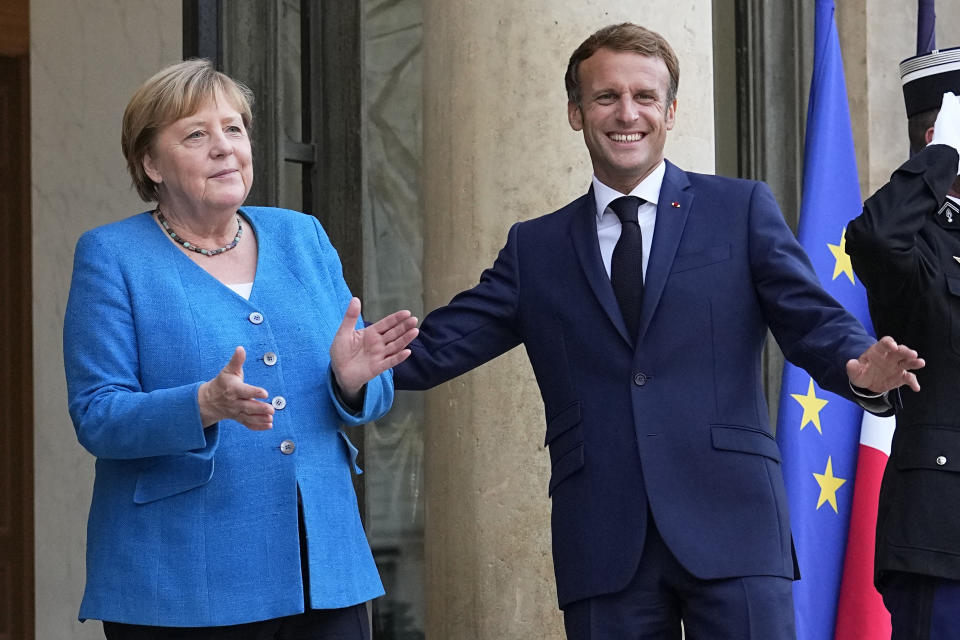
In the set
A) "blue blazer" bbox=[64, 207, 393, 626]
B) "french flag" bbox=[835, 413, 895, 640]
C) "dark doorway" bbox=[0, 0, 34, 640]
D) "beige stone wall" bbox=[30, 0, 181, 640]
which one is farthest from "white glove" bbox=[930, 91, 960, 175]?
"dark doorway" bbox=[0, 0, 34, 640]

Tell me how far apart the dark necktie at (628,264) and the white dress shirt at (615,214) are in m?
0.02

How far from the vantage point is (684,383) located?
10.2 feet

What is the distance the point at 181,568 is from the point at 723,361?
1198 mm

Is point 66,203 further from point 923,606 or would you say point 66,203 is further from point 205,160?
point 923,606

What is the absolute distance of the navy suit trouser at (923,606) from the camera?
10.7 ft

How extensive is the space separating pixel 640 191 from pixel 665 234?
138 millimetres

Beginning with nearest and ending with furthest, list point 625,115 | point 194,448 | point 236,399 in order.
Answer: point 236,399, point 194,448, point 625,115

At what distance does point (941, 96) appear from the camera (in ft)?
12.0

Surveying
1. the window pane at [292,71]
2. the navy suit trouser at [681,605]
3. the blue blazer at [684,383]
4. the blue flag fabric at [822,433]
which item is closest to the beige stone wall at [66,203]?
the window pane at [292,71]

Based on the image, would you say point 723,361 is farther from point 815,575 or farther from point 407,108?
point 407,108

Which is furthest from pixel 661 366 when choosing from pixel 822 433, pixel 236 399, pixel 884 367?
pixel 822 433

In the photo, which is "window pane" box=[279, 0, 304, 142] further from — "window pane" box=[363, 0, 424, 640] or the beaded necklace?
the beaded necklace

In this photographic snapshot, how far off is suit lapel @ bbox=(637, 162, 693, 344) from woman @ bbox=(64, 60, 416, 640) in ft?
1.79

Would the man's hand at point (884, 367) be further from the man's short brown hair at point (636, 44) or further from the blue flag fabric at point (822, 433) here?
the blue flag fabric at point (822, 433)
